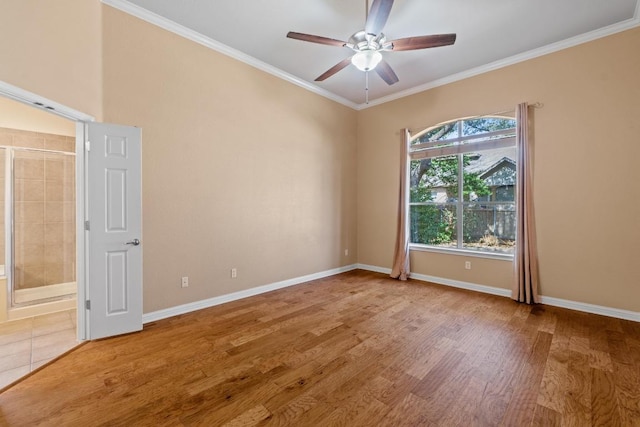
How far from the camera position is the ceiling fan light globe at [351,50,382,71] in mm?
2869

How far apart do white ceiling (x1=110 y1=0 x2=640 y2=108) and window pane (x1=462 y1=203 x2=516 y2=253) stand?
2.16 meters

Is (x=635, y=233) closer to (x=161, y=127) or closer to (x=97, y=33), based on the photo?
(x=161, y=127)

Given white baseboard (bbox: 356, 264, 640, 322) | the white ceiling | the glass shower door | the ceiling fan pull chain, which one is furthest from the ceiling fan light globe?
the glass shower door

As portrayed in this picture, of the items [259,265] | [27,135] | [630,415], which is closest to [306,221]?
[259,265]

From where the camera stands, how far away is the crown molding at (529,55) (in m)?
3.27

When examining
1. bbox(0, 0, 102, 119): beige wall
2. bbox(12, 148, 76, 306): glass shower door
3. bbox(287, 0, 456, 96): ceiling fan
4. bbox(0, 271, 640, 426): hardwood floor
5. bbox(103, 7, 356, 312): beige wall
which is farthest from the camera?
bbox(12, 148, 76, 306): glass shower door

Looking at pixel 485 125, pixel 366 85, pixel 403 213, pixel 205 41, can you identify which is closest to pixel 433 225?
pixel 403 213

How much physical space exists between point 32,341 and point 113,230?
51.8 inches

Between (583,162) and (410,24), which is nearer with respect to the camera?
(410,24)

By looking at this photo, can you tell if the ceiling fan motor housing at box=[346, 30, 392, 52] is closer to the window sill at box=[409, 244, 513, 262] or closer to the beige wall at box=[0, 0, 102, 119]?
the beige wall at box=[0, 0, 102, 119]

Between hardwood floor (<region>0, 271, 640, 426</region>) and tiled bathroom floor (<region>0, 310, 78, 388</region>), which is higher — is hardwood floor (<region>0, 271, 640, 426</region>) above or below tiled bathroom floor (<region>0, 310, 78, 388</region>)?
below

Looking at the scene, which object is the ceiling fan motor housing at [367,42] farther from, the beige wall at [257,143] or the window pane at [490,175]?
the window pane at [490,175]

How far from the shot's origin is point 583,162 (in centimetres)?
354

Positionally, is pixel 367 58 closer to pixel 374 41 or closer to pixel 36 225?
A: pixel 374 41
